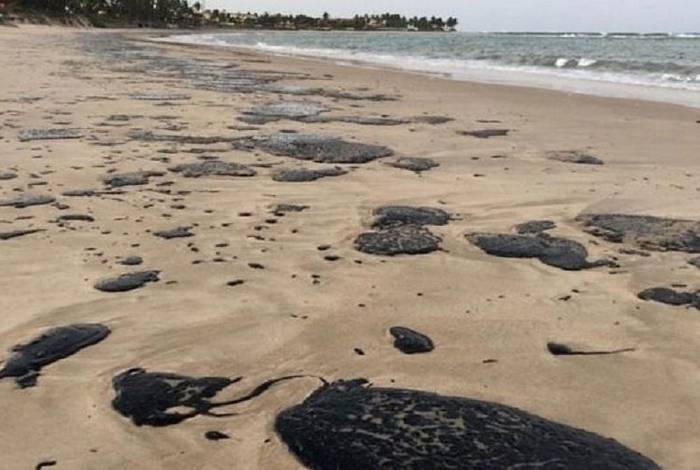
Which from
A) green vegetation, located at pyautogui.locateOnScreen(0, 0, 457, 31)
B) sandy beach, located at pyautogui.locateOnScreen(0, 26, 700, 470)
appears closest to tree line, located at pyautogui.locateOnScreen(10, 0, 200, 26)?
green vegetation, located at pyautogui.locateOnScreen(0, 0, 457, 31)

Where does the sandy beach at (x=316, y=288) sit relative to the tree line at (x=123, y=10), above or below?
above

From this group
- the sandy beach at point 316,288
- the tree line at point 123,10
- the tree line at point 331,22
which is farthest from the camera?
the tree line at point 331,22

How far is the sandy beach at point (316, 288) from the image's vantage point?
198 centimetres

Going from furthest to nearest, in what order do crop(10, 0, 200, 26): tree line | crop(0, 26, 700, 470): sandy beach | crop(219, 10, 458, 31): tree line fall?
crop(219, 10, 458, 31): tree line, crop(10, 0, 200, 26): tree line, crop(0, 26, 700, 470): sandy beach

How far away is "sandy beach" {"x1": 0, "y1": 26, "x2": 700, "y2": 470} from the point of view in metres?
1.98

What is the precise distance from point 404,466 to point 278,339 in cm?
84

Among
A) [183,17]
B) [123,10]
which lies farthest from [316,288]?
[183,17]

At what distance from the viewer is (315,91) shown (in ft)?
38.6

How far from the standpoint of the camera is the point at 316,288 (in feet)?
9.61

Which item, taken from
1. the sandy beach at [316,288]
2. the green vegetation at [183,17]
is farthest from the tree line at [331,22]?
the sandy beach at [316,288]

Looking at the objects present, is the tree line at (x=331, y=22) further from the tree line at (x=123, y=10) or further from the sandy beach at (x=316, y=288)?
the sandy beach at (x=316, y=288)

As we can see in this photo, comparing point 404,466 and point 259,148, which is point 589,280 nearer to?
point 404,466

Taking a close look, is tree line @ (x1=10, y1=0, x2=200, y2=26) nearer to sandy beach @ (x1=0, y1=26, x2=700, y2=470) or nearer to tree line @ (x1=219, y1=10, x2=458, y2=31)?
tree line @ (x1=219, y1=10, x2=458, y2=31)

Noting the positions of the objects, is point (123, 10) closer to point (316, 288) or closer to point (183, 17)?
point (183, 17)
